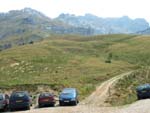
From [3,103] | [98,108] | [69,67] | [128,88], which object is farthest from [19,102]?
[69,67]

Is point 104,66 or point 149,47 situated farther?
point 149,47

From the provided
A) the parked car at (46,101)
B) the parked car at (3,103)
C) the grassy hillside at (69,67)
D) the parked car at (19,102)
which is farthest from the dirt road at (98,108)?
the grassy hillside at (69,67)

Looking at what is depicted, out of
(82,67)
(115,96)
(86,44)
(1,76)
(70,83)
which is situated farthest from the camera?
(86,44)

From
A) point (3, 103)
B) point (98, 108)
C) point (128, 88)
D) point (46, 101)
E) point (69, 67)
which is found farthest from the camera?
point (69, 67)

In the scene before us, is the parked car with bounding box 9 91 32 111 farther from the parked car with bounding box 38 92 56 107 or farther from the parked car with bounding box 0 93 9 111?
the parked car with bounding box 38 92 56 107

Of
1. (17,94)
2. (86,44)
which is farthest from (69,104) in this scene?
(86,44)

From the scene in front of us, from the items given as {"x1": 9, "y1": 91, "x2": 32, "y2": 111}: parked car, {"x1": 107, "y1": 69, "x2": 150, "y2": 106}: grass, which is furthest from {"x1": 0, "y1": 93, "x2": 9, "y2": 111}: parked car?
{"x1": 107, "y1": 69, "x2": 150, "y2": 106}: grass

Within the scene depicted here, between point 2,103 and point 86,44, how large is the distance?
135m

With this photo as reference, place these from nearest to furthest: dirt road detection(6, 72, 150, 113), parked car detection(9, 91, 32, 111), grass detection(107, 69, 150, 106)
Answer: dirt road detection(6, 72, 150, 113)
parked car detection(9, 91, 32, 111)
grass detection(107, 69, 150, 106)

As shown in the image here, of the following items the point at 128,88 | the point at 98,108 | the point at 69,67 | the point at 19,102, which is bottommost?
the point at 128,88

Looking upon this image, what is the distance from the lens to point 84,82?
82250mm

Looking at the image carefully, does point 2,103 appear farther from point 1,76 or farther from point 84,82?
point 1,76

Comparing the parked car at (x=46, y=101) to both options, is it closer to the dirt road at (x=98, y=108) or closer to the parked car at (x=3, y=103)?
the dirt road at (x=98, y=108)

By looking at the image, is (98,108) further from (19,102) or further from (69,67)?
(69,67)
